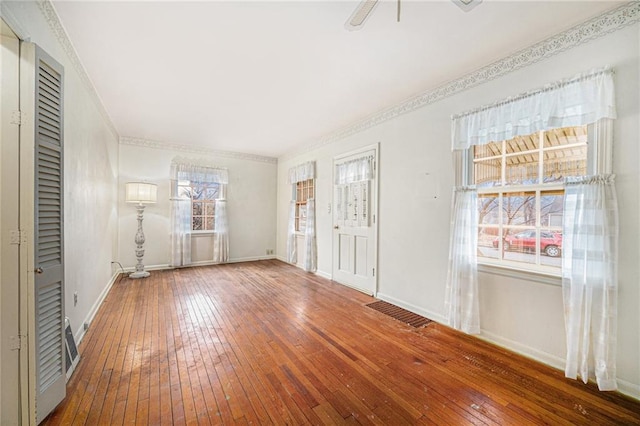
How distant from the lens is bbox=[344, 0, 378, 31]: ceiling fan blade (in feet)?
5.04

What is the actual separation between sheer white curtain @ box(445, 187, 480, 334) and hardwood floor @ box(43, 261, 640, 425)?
0.68 feet

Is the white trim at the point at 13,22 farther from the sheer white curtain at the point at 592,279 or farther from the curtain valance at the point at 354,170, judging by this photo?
the sheer white curtain at the point at 592,279

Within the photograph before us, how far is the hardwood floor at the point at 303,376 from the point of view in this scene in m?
1.62

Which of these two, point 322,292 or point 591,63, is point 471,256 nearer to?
point 591,63

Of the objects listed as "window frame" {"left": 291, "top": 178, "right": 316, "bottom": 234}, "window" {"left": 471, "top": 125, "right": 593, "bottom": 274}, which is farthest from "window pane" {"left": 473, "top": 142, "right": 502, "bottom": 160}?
"window frame" {"left": 291, "top": 178, "right": 316, "bottom": 234}

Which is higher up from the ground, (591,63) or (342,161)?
(591,63)

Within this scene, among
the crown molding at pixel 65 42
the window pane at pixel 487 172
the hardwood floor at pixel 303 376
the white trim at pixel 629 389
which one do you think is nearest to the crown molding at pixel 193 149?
the crown molding at pixel 65 42

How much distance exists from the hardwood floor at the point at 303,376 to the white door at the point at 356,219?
2.88ft

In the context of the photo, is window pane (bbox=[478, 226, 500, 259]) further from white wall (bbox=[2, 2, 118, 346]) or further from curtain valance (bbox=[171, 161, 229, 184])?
curtain valance (bbox=[171, 161, 229, 184])

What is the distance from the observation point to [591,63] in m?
2.00

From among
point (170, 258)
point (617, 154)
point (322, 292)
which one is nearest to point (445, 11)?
point (617, 154)

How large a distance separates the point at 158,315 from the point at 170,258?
8.91 ft

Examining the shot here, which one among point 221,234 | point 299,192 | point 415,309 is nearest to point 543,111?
point 415,309

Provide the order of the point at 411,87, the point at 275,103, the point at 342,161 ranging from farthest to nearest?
the point at 342,161 → the point at 275,103 → the point at 411,87
